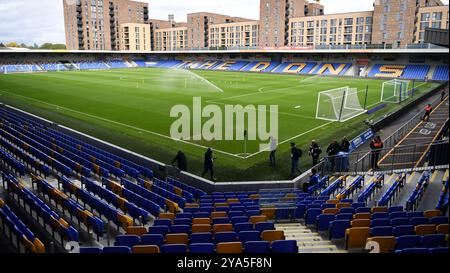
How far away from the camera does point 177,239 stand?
→ 24.7ft

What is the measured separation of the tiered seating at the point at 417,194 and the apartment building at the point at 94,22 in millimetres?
117562

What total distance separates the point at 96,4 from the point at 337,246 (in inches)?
4847

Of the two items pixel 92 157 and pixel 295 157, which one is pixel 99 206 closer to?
pixel 92 157

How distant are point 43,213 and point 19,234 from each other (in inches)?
52.1

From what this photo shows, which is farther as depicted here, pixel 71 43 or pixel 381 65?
pixel 71 43

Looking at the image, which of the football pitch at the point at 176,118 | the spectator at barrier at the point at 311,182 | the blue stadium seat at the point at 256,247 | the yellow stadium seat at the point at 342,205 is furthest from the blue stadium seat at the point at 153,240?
the football pitch at the point at 176,118

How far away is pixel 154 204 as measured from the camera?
10.8 metres

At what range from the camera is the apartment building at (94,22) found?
113m

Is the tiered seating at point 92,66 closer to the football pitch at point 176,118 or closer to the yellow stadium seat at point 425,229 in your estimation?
the football pitch at point 176,118

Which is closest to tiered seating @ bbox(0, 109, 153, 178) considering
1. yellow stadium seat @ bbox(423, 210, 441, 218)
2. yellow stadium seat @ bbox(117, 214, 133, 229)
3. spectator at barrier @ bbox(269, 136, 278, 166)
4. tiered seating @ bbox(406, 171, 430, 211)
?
yellow stadium seat @ bbox(117, 214, 133, 229)

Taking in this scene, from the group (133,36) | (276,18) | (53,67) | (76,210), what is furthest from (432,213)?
(133,36)
